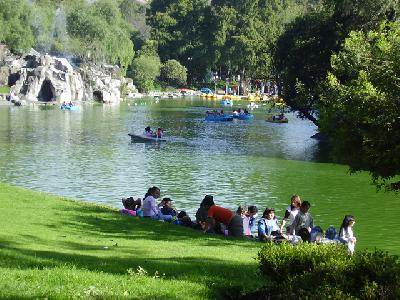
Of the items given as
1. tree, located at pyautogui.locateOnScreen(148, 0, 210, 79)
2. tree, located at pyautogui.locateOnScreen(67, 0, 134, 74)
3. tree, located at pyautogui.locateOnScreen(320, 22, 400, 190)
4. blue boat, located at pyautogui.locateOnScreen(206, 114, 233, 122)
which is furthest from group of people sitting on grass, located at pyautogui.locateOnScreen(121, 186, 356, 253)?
tree, located at pyautogui.locateOnScreen(148, 0, 210, 79)

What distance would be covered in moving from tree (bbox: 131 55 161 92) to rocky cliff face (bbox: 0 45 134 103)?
1802cm

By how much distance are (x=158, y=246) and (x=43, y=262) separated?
4329 millimetres

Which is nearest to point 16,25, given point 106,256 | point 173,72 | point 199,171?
point 173,72

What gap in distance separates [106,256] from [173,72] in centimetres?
13564

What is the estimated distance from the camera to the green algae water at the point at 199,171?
25953mm

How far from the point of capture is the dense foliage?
26.5 ft

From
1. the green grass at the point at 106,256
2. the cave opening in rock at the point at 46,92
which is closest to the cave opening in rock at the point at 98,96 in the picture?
the cave opening in rock at the point at 46,92

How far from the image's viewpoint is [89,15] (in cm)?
12406

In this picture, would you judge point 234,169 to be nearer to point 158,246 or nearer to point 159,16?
point 158,246

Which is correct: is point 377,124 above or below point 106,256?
above

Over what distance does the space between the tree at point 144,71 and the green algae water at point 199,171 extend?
76776mm

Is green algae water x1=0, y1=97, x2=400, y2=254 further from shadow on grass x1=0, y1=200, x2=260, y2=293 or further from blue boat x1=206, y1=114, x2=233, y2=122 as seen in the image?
blue boat x1=206, y1=114, x2=233, y2=122

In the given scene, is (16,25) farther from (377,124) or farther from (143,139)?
(377,124)

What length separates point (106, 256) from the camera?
500 inches
